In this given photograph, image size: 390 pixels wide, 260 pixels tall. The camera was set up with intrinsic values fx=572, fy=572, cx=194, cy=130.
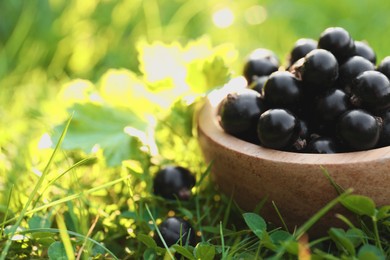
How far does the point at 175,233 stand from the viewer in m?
1.27

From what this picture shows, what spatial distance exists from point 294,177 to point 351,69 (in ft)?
1.02

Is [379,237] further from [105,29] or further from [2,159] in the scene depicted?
[105,29]

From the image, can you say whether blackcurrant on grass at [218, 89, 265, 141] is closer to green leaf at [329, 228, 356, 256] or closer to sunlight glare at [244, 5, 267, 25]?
green leaf at [329, 228, 356, 256]

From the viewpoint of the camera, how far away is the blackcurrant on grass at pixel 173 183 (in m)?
1.47

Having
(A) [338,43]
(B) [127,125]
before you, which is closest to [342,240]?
(A) [338,43]

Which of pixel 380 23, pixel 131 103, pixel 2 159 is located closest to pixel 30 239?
pixel 2 159

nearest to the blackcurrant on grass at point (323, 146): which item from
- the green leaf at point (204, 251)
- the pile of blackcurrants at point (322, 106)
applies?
the pile of blackcurrants at point (322, 106)

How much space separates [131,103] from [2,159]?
41 cm

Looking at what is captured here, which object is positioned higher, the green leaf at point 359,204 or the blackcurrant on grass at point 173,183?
the green leaf at point 359,204

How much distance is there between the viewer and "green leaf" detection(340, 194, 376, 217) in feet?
3.66

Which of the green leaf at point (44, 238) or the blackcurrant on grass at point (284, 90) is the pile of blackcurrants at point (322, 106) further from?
the green leaf at point (44, 238)

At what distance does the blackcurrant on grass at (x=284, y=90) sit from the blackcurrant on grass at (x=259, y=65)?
28cm

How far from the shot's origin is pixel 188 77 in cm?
170

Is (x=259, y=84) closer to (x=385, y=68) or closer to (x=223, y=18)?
(x=385, y=68)
